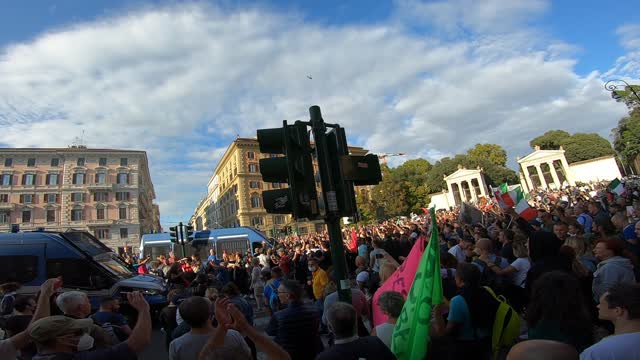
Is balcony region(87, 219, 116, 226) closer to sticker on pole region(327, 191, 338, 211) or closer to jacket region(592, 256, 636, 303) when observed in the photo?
sticker on pole region(327, 191, 338, 211)

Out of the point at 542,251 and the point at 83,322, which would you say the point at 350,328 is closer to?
the point at 83,322

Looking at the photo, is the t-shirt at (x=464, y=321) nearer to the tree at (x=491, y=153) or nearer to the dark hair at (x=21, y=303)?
the dark hair at (x=21, y=303)

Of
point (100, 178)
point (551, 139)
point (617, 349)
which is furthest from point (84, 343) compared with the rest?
point (551, 139)

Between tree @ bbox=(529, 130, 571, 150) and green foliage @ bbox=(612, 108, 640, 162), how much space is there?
2199cm

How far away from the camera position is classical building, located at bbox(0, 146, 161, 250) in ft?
202

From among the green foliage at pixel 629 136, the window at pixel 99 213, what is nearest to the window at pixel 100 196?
the window at pixel 99 213

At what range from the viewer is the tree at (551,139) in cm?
7994

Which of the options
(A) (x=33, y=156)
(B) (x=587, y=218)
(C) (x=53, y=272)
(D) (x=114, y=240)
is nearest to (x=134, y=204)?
(D) (x=114, y=240)

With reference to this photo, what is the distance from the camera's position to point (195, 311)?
→ 3232 millimetres

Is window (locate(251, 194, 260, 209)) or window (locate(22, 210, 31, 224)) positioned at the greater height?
window (locate(22, 210, 31, 224))

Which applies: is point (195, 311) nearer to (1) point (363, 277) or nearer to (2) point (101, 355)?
(2) point (101, 355)

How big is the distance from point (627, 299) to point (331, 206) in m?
2.48

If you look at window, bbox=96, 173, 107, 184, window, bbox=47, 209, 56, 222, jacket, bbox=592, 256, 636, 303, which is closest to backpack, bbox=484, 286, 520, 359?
jacket, bbox=592, 256, 636, 303

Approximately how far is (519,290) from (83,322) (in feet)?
16.9
